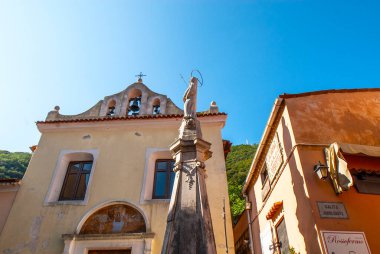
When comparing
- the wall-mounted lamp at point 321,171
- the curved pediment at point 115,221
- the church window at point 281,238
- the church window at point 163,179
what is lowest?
the church window at point 281,238

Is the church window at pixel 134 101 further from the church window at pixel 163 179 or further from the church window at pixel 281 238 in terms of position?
the church window at pixel 281 238

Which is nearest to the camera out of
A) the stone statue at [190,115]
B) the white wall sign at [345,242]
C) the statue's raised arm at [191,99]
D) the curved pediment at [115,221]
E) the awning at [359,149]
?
the white wall sign at [345,242]

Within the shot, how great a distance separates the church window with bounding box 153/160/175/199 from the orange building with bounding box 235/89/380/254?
3352 millimetres

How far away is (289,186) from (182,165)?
340 centimetres

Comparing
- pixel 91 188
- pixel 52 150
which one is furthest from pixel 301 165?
pixel 52 150

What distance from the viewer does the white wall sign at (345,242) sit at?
561 centimetres

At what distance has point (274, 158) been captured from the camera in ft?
29.7

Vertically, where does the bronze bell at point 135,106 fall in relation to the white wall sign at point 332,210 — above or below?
above

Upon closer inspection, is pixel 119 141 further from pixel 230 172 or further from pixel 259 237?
pixel 230 172

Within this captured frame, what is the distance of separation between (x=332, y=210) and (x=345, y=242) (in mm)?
685

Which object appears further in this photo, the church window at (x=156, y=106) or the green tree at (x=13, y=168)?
the green tree at (x=13, y=168)

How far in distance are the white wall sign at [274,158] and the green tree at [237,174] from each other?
12.0 meters

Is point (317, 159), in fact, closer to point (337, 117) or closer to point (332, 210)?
point (332, 210)

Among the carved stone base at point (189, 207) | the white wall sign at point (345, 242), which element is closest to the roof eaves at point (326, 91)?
the carved stone base at point (189, 207)
